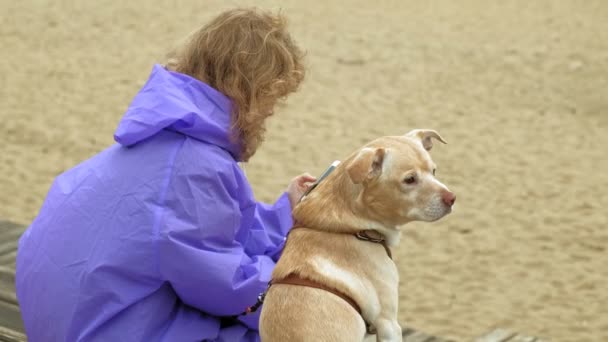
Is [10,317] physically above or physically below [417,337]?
above

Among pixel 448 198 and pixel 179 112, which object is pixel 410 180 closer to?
pixel 448 198

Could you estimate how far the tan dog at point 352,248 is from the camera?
8.62 feet

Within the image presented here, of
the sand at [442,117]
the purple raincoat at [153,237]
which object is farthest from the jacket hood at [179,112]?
the sand at [442,117]

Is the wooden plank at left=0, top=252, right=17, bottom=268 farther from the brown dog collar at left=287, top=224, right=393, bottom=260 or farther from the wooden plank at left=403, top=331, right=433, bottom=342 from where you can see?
the brown dog collar at left=287, top=224, right=393, bottom=260

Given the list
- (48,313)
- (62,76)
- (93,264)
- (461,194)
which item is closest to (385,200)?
(93,264)

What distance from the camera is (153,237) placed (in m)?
2.79

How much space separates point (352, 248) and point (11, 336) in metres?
1.74

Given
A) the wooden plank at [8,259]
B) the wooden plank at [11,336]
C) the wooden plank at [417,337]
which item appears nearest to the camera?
the wooden plank at [11,336]

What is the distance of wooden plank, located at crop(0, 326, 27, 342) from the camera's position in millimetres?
3836

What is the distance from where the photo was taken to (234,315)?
303 cm

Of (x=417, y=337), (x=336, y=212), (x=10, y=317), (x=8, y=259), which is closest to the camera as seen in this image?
(x=336, y=212)

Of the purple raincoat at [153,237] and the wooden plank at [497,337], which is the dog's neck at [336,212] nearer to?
the purple raincoat at [153,237]

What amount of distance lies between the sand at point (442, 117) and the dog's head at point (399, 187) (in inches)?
55.8

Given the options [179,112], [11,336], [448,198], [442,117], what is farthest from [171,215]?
[442,117]
